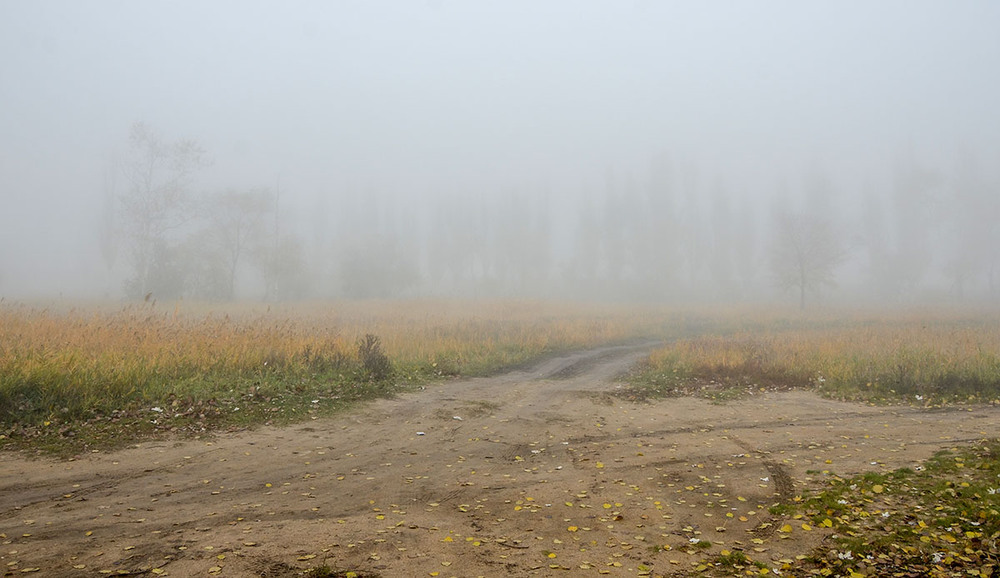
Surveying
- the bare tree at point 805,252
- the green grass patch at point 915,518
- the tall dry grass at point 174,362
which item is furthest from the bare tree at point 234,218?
the green grass patch at point 915,518

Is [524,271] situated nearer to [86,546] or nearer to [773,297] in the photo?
[773,297]

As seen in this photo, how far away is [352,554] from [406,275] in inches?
2309

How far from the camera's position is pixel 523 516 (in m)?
5.91

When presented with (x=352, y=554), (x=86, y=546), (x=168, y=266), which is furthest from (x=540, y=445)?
(x=168, y=266)

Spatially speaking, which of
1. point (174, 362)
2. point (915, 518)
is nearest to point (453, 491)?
point (915, 518)

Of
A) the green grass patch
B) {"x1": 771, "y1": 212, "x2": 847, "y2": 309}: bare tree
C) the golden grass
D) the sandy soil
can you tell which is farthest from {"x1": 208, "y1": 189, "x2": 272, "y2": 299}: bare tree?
the green grass patch

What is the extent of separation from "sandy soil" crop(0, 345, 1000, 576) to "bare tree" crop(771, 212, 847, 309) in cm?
4131

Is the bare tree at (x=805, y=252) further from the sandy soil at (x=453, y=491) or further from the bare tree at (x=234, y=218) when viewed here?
the bare tree at (x=234, y=218)

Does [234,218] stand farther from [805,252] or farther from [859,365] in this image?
[805,252]

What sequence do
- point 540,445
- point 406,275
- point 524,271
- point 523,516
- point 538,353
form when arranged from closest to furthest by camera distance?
point 523,516, point 540,445, point 538,353, point 406,275, point 524,271

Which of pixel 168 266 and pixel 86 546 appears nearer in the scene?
pixel 86 546

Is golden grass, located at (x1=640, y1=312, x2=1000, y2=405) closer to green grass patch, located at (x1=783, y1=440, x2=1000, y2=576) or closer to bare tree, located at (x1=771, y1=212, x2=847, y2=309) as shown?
green grass patch, located at (x1=783, y1=440, x2=1000, y2=576)

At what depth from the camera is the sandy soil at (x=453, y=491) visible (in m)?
4.79

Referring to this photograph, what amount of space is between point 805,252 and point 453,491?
5133 cm
